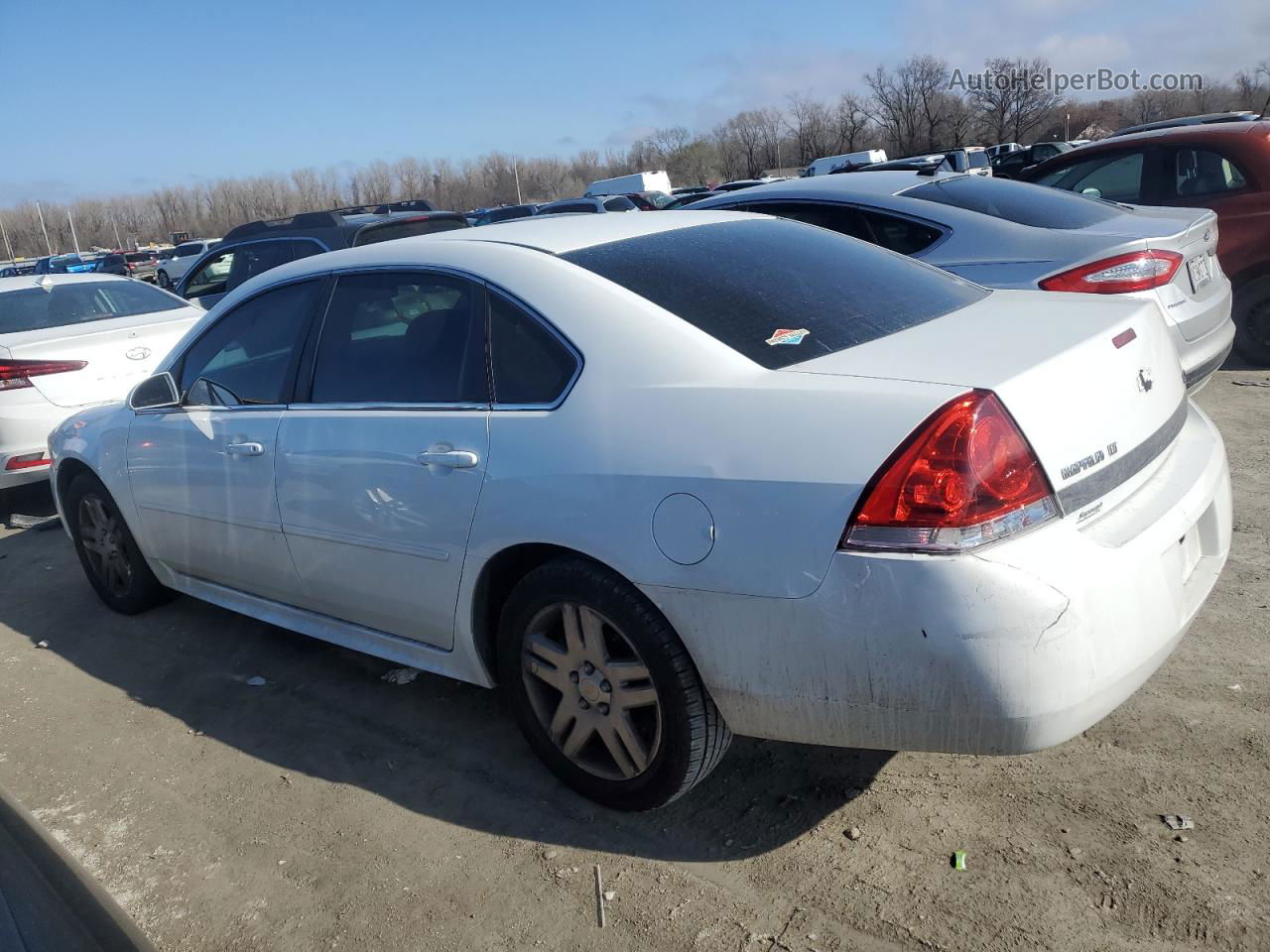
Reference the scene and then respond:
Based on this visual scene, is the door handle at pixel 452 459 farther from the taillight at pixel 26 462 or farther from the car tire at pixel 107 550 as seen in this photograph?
the taillight at pixel 26 462

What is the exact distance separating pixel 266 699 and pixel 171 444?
3.69ft

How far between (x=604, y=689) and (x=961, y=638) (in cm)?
104

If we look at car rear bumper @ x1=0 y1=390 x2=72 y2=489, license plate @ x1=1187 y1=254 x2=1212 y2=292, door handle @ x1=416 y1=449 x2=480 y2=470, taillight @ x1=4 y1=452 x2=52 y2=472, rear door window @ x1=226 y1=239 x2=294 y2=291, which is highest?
rear door window @ x1=226 y1=239 x2=294 y2=291

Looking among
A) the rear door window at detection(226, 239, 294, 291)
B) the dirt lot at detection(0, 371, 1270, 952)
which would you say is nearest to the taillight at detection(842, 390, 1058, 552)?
the dirt lot at detection(0, 371, 1270, 952)

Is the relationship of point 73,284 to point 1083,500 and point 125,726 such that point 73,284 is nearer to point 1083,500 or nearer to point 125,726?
point 125,726

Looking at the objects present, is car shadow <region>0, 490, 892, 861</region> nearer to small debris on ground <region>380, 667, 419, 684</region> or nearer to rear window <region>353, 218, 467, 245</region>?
small debris on ground <region>380, 667, 419, 684</region>

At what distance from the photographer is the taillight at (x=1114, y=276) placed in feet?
16.8

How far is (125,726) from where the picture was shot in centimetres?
394

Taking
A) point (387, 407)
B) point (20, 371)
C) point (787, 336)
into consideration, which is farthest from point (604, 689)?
point (20, 371)

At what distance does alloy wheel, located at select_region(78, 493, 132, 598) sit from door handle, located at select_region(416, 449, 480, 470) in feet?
8.12

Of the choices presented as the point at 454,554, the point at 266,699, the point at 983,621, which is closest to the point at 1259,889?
the point at 983,621

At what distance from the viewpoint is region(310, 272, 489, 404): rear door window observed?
320cm

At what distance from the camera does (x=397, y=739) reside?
360cm

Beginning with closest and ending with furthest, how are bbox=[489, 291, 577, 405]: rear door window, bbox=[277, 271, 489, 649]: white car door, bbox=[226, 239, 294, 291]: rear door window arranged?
bbox=[489, 291, 577, 405]: rear door window < bbox=[277, 271, 489, 649]: white car door < bbox=[226, 239, 294, 291]: rear door window
